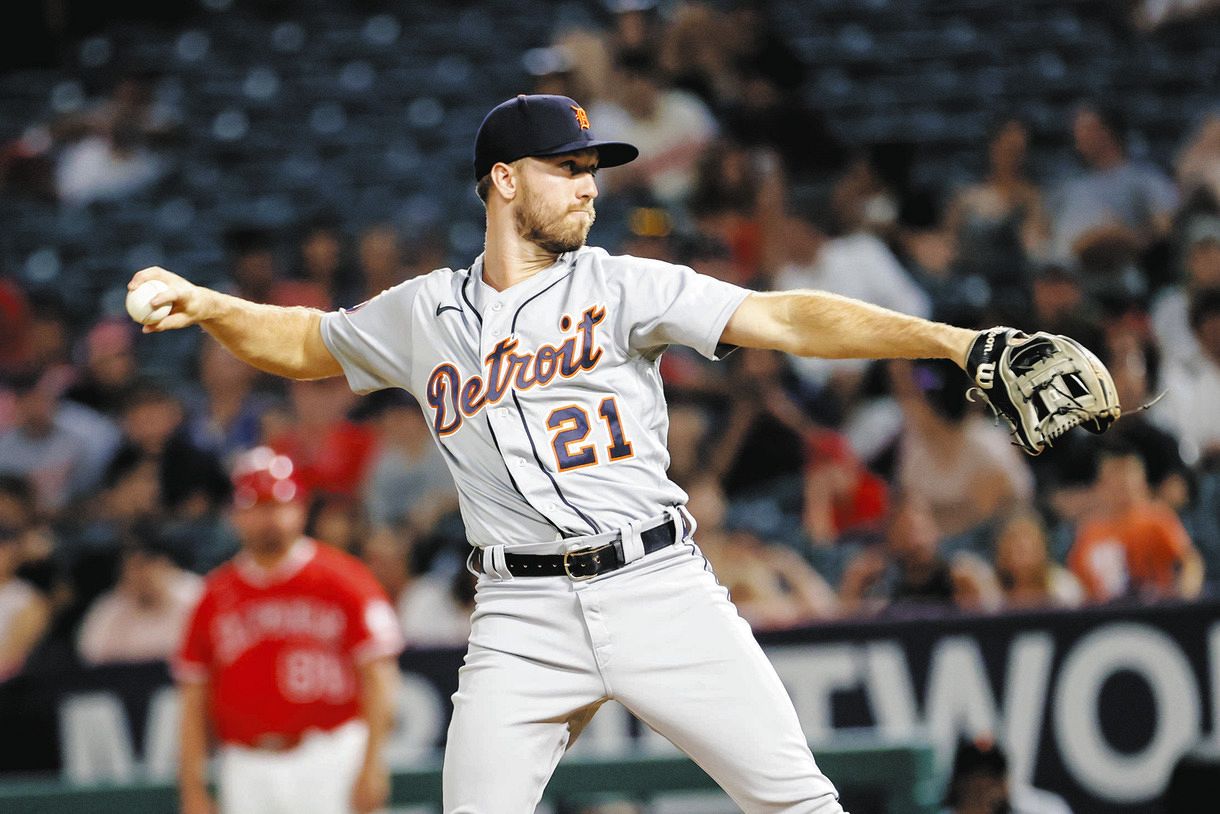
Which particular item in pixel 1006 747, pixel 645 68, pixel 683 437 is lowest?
pixel 1006 747

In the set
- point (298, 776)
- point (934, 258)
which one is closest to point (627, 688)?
point (298, 776)

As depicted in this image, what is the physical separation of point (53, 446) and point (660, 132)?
11.9 ft

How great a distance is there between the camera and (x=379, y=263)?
368 inches

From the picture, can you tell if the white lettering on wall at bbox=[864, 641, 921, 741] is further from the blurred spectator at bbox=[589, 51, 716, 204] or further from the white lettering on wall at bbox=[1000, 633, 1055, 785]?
the blurred spectator at bbox=[589, 51, 716, 204]

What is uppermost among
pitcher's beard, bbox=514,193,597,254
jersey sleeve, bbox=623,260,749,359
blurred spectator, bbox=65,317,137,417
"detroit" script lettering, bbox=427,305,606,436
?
blurred spectator, bbox=65,317,137,417

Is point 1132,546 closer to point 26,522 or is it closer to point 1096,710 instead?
point 1096,710

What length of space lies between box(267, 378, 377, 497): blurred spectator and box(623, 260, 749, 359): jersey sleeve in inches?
189

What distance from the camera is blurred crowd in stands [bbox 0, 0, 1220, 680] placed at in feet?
22.0

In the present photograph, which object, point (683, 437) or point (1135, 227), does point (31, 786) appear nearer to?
point (683, 437)

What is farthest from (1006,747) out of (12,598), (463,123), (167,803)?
(463,123)

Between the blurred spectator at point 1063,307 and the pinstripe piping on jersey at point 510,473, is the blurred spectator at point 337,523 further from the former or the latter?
the pinstripe piping on jersey at point 510,473

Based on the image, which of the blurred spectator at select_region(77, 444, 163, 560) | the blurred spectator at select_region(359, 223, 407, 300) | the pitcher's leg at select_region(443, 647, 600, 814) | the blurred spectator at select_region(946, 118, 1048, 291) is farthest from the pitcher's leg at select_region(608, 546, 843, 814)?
the blurred spectator at select_region(359, 223, 407, 300)

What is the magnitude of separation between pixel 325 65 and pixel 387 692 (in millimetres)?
7060

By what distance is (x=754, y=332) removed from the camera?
11.4 feet
